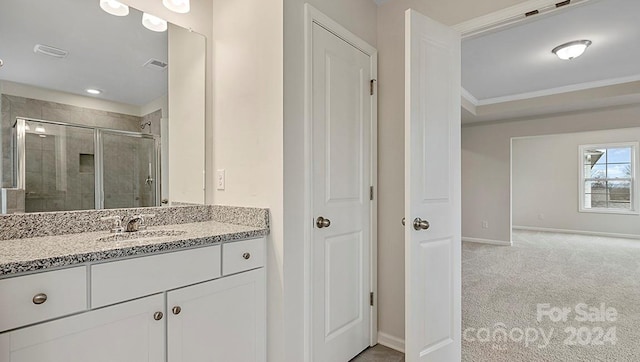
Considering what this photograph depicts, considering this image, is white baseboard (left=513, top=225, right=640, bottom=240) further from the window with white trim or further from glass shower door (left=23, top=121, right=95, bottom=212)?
glass shower door (left=23, top=121, right=95, bottom=212)

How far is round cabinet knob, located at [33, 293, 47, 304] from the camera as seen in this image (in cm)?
94

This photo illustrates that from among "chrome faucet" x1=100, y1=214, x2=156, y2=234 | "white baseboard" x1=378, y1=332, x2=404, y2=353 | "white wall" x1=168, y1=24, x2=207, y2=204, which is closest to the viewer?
"chrome faucet" x1=100, y1=214, x2=156, y2=234

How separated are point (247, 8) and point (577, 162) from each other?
8.68 metres

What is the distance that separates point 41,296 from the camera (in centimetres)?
95

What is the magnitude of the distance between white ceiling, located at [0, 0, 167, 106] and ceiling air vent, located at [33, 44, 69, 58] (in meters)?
Answer: 0.02

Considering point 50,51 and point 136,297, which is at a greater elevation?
point 50,51

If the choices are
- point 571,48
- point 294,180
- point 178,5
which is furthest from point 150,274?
point 571,48

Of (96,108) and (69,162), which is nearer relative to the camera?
(69,162)

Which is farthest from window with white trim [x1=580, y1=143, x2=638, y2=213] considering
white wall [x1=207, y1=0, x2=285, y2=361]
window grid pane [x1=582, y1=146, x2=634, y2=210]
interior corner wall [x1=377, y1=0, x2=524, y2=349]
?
white wall [x1=207, y1=0, x2=285, y2=361]

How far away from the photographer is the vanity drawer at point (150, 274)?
107 centimetres

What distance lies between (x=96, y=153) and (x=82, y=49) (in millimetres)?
537

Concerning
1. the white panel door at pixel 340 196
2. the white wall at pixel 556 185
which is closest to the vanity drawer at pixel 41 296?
the white panel door at pixel 340 196

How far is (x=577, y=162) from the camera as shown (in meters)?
7.31

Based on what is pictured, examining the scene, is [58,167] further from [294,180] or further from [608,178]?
[608,178]
